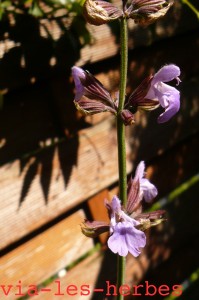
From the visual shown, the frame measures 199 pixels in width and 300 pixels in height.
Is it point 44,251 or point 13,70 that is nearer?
point 13,70

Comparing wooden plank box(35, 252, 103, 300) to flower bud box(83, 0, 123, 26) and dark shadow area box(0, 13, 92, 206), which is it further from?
flower bud box(83, 0, 123, 26)

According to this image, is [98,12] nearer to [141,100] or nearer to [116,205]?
[141,100]

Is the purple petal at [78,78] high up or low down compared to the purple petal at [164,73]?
up

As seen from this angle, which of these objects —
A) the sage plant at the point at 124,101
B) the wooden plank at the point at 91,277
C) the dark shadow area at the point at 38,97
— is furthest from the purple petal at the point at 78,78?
the wooden plank at the point at 91,277

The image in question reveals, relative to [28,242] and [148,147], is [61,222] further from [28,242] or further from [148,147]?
[148,147]

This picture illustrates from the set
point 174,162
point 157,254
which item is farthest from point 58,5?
point 157,254

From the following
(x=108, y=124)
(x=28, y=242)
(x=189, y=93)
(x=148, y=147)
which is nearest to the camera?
(x=28, y=242)

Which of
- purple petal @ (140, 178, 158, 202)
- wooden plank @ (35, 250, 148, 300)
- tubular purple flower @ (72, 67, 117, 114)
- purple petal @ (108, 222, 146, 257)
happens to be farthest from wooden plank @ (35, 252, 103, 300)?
tubular purple flower @ (72, 67, 117, 114)

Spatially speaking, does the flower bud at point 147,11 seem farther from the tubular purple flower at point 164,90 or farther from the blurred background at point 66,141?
the blurred background at point 66,141
